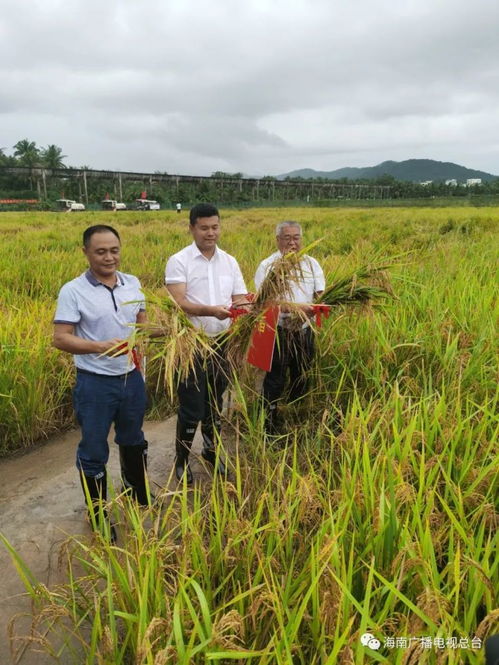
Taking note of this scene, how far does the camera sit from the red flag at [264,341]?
217 centimetres

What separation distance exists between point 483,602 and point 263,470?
0.97 meters

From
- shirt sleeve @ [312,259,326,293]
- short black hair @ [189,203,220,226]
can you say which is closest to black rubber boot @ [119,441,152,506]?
short black hair @ [189,203,220,226]

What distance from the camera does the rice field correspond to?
109cm

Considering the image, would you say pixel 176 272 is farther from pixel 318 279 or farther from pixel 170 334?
pixel 318 279

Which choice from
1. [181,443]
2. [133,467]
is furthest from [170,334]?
[181,443]

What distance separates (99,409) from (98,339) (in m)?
0.33

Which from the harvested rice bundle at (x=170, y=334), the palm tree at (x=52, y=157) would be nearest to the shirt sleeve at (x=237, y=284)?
the harvested rice bundle at (x=170, y=334)

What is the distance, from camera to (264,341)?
2242 millimetres

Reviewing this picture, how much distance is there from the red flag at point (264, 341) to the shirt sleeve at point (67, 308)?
85 centimetres

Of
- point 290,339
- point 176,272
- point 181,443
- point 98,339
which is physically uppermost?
point 176,272

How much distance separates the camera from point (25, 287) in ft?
17.1

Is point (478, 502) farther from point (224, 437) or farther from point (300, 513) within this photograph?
point (224, 437)

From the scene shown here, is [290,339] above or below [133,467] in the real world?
above

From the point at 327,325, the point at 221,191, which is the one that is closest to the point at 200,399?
the point at 327,325
